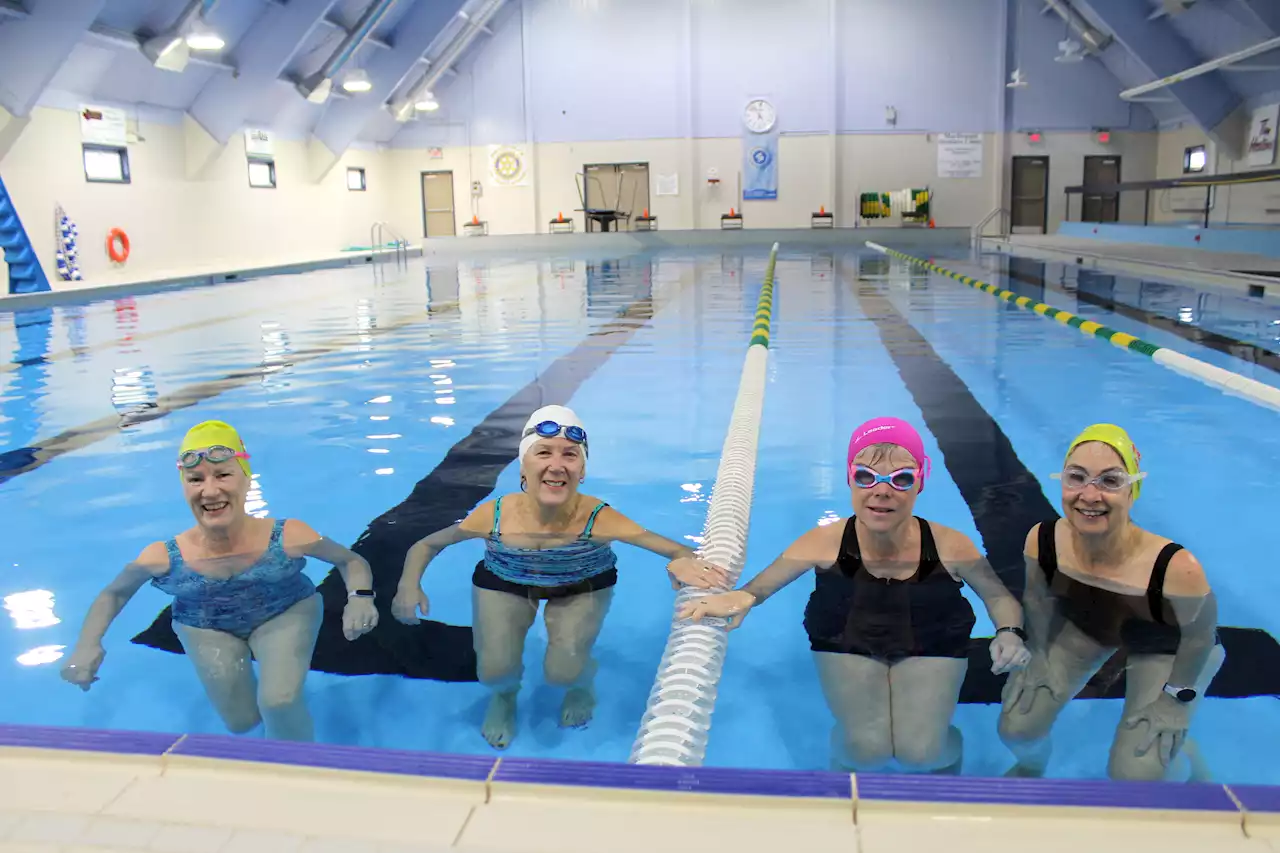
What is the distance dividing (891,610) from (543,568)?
96 cm

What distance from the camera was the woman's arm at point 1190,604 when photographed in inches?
94.8

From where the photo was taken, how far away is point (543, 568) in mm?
2988

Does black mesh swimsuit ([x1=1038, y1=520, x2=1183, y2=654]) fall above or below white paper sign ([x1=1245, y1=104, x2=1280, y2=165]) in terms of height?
below

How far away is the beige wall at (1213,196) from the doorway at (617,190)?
12.5m

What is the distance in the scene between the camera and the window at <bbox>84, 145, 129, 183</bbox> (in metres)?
17.4

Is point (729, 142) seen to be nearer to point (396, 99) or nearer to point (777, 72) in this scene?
point (777, 72)

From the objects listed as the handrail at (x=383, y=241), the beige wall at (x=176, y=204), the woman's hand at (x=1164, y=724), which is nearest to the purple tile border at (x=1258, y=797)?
the woman's hand at (x=1164, y=724)

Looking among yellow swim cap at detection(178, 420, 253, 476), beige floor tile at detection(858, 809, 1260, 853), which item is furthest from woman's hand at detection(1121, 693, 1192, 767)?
yellow swim cap at detection(178, 420, 253, 476)

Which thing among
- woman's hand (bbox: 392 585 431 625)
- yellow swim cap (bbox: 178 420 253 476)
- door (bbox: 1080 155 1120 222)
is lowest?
woman's hand (bbox: 392 585 431 625)

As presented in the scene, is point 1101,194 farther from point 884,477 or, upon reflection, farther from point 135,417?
point 884,477

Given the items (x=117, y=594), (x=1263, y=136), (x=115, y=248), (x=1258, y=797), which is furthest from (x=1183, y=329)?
(x=115, y=248)

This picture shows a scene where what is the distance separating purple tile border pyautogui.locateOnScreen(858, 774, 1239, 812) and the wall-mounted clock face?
27.1 meters

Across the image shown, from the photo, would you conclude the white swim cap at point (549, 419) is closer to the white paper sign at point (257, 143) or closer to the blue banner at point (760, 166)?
the white paper sign at point (257, 143)

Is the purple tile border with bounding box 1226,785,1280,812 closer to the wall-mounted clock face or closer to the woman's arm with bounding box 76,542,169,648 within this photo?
the woman's arm with bounding box 76,542,169,648
